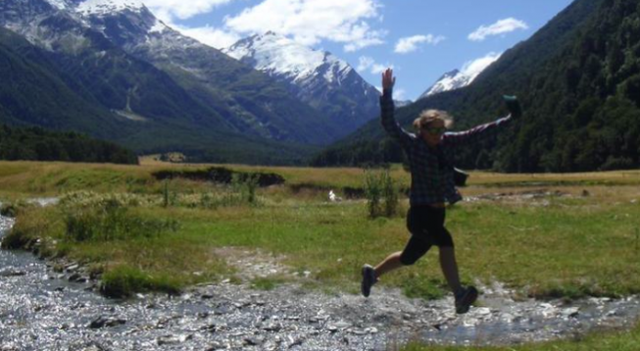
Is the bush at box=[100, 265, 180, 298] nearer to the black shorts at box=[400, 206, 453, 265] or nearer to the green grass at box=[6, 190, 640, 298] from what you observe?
the green grass at box=[6, 190, 640, 298]

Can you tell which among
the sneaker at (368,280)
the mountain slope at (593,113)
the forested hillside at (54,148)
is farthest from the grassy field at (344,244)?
the mountain slope at (593,113)

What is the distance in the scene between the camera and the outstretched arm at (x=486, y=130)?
485 inches

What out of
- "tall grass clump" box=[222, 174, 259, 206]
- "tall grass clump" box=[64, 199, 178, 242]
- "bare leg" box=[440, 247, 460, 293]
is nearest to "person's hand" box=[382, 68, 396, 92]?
"bare leg" box=[440, 247, 460, 293]

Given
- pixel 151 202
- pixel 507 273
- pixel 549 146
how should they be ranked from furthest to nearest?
pixel 549 146, pixel 151 202, pixel 507 273

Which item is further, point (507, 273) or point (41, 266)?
point (41, 266)

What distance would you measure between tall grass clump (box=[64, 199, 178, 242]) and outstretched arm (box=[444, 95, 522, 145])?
20.9 meters

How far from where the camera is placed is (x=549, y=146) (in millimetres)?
175125

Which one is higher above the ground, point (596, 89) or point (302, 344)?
point (596, 89)

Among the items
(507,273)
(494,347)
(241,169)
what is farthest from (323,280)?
(241,169)

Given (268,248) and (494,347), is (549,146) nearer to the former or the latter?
(268,248)

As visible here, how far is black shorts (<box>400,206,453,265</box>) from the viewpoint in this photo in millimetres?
12344

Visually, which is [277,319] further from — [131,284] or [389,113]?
[389,113]

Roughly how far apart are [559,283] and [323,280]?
662 centimetres

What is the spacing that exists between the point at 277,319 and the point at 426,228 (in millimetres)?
6397
